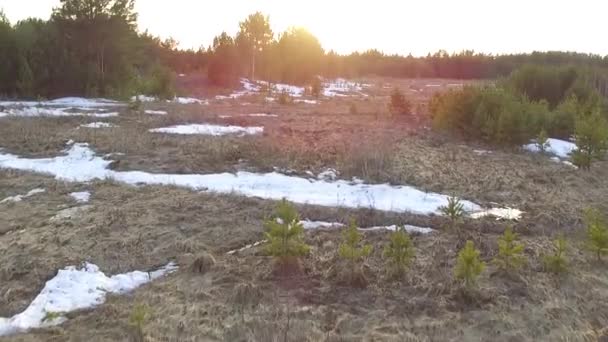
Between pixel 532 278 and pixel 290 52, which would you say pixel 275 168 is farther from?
pixel 290 52

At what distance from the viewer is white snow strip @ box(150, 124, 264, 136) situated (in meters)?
12.1

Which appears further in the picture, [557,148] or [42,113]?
[42,113]

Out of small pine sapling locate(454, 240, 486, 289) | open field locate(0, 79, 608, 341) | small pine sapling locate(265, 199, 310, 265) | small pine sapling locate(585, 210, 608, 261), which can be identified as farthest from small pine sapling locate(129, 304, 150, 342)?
small pine sapling locate(585, 210, 608, 261)

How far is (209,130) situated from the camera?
12.4m

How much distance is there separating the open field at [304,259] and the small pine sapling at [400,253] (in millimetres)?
99

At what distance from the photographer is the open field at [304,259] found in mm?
3900

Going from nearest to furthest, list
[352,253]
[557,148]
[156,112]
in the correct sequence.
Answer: [352,253] → [557,148] → [156,112]

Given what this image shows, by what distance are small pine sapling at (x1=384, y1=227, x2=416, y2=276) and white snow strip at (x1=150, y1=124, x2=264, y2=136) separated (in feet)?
25.4

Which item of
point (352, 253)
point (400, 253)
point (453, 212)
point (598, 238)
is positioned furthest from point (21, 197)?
point (598, 238)

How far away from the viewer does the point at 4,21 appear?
21.3 metres

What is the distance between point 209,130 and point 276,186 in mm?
5126

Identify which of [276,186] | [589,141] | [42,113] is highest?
[589,141]

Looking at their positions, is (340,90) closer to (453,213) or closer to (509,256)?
(453,213)

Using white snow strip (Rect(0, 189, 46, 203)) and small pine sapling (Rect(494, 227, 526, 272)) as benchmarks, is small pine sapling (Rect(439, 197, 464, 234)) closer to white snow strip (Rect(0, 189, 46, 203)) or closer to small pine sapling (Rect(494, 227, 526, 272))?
small pine sapling (Rect(494, 227, 526, 272))
